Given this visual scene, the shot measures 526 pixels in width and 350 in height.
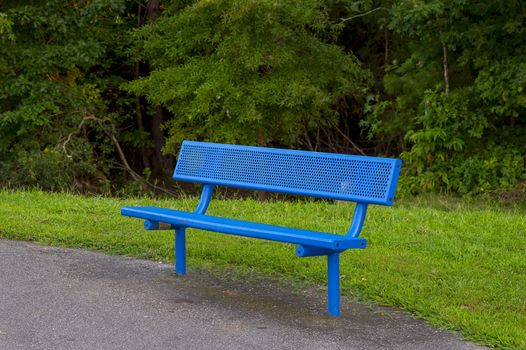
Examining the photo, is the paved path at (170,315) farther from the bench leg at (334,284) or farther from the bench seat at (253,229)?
the bench seat at (253,229)

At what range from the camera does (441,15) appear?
51.6ft

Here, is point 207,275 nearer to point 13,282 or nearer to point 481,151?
point 13,282

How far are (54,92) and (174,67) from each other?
6.85 feet

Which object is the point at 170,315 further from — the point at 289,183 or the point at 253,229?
the point at 289,183

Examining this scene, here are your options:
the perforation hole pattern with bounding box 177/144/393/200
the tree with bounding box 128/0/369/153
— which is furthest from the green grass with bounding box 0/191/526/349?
the tree with bounding box 128/0/369/153

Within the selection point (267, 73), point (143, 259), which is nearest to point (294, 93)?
point (267, 73)

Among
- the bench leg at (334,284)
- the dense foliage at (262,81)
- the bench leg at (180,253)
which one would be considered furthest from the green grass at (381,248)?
the dense foliage at (262,81)

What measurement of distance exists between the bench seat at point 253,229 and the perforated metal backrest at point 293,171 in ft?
1.32

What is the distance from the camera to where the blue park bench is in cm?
610

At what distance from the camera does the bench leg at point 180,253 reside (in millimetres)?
7262

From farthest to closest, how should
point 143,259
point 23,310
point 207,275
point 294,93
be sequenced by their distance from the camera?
point 294,93
point 143,259
point 207,275
point 23,310

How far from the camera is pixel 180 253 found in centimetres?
726

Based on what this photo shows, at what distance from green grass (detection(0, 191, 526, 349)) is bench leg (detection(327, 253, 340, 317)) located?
20.1 inches

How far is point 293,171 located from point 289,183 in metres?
0.09
